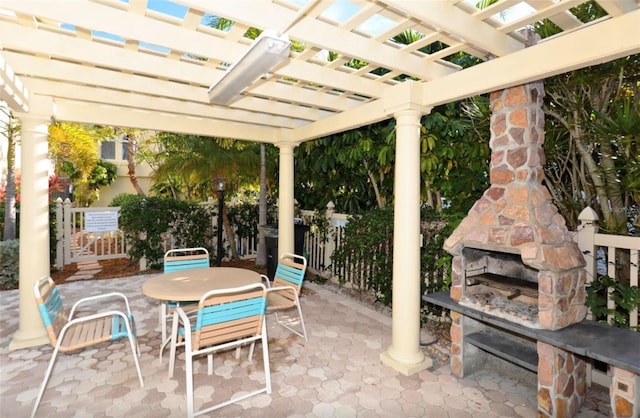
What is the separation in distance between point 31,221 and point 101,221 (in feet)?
13.3

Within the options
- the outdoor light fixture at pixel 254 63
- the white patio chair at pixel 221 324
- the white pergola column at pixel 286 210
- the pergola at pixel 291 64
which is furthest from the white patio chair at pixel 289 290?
the outdoor light fixture at pixel 254 63

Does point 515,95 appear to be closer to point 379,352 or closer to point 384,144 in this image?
point 384,144

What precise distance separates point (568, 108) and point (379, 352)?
3097mm

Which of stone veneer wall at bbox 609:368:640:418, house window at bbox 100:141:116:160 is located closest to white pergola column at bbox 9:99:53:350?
stone veneer wall at bbox 609:368:640:418

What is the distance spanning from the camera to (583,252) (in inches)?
124

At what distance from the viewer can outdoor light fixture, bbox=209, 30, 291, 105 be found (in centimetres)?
194

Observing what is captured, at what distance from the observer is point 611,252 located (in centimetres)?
303

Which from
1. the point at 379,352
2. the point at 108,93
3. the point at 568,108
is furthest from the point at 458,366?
the point at 108,93

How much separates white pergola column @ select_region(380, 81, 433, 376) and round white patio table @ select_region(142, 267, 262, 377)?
1472 mm

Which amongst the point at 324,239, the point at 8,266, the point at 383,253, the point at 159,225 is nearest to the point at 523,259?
the point at 383,253

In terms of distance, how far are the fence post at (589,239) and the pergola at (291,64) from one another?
144 cm

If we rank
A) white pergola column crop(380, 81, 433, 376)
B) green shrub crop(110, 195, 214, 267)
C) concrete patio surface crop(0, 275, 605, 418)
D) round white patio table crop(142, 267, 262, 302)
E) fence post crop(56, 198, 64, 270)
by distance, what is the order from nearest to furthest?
concrete patio surface crop(0, 275, 605, 418) < round white patio table crop(142, 267, 262, 302) < white pergola column crop(380, 81, 433, 376) < fence post crop(56, 198, 64, 270) < green shrub crop(110, 195, 214, 267)

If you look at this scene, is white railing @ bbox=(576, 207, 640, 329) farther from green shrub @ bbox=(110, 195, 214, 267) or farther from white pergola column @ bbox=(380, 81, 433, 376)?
green shrub @ bbox=(110, 195, 214, 267)

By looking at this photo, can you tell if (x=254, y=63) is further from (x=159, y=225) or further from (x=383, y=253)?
(x=159, y=225)
